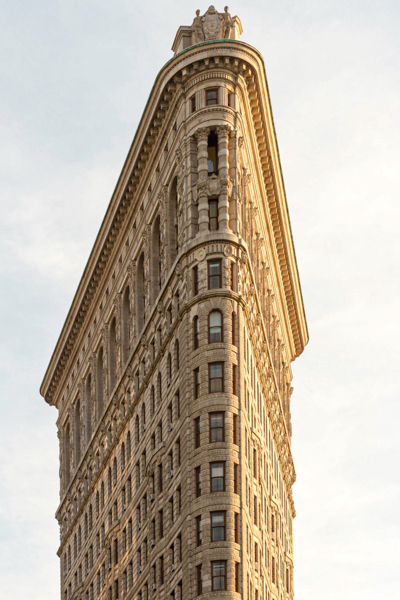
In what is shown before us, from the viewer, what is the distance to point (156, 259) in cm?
12656

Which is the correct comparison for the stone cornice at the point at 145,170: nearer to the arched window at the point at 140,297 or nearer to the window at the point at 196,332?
the arched window at the point at 140,297

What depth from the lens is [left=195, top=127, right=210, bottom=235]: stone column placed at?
11288cm


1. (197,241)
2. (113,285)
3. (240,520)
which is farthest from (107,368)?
(240,520)

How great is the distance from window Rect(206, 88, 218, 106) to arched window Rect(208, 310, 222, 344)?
19346mm

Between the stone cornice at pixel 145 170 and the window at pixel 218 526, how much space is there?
3890 centimetres

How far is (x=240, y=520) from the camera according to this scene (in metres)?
102

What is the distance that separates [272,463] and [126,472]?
1429 centimetres

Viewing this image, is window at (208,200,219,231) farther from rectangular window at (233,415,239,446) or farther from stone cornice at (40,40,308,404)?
rectangular window at (233,415,239,446)

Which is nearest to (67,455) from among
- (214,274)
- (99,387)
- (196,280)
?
(99,387)

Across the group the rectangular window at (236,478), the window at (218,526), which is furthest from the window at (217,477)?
the window at (218,526)

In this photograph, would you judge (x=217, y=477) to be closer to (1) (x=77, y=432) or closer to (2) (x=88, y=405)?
(2) (x=88, y=405)

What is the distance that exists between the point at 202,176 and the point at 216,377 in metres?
17.9

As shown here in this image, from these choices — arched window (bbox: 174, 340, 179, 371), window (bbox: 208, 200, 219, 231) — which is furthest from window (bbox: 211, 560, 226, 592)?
window (bbox: 208, 200, 219, 231)

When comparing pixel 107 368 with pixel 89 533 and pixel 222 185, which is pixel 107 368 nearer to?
pixel 89 533
